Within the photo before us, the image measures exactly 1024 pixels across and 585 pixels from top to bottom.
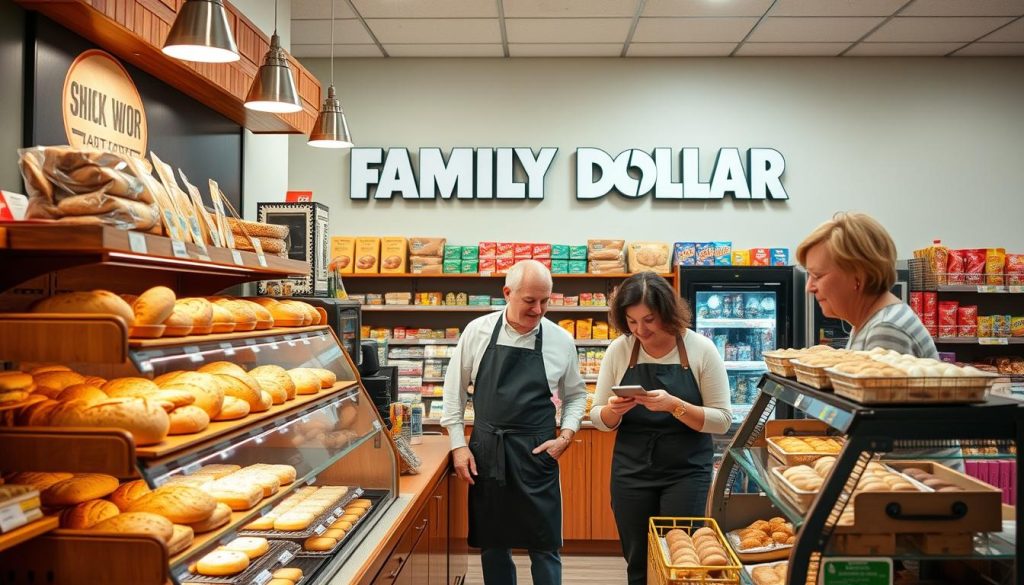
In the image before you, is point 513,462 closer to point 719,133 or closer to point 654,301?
point 654,301

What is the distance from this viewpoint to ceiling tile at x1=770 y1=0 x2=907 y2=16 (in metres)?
5.63

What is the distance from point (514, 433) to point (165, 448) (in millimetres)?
2186

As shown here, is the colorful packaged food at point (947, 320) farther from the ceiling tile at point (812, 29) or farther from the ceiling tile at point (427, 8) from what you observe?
the ceiling tile at point (427, 8)

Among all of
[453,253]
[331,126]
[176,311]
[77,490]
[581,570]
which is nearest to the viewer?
[77,490]

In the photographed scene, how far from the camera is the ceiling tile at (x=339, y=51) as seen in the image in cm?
670

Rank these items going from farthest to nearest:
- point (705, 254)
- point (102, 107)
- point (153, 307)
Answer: point (705, 254), point (102, 107), point (153, 307)

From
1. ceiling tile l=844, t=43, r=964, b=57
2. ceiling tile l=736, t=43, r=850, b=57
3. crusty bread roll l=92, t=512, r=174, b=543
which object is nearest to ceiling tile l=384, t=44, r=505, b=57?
ceiling tile l=736, t=43, r=850, b=57

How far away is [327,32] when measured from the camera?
633 cm

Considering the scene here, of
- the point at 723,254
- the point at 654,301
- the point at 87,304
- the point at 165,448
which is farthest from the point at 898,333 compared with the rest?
the point at 723,254

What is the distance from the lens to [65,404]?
5.56 ft

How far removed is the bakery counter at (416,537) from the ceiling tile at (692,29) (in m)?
3.60

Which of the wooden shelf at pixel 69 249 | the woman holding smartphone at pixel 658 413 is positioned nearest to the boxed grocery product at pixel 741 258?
the woman holding smartphone at pixel 658 413

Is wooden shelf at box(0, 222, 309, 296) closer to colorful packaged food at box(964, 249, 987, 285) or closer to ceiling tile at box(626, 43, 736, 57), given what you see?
ceiling tile at box(626, 43, 736, 57)

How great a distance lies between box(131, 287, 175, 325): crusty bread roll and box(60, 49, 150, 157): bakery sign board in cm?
145
